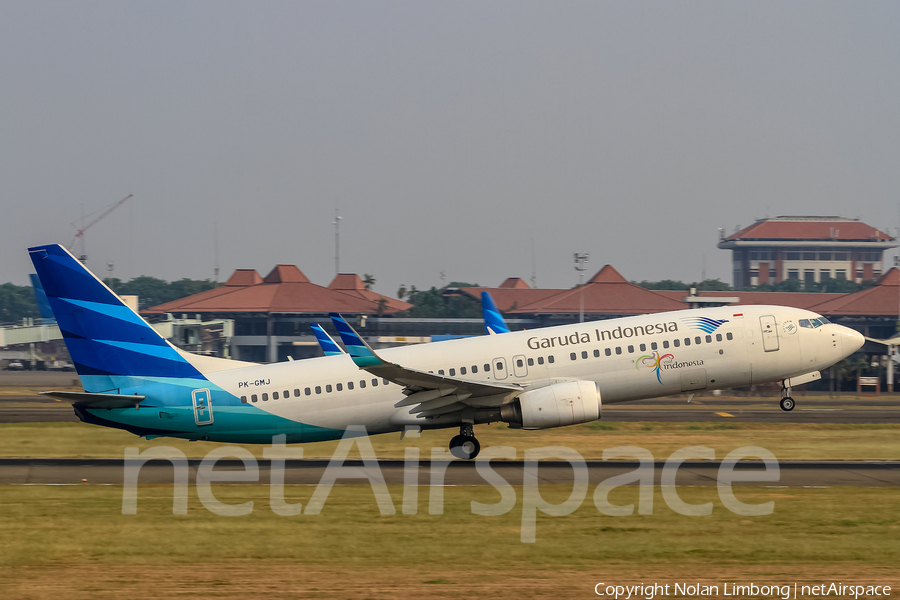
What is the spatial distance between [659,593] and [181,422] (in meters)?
19.1

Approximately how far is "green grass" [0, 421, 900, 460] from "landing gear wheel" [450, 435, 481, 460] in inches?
82.7

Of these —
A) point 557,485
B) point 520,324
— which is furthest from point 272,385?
point 520,324

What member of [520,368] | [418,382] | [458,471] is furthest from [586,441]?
[418,382]

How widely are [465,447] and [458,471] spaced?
2124 millimetres

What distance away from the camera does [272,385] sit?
29.8 meters

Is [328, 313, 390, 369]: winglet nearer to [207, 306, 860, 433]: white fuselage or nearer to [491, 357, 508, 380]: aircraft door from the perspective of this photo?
[207, 306, 860, 433]: white fuselage

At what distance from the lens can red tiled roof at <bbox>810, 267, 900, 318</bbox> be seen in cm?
11181

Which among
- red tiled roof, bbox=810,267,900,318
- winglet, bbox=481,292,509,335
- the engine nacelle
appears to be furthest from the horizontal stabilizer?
red tiled roof, bbox=810,267,900,318

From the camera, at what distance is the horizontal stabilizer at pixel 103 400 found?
26969mm

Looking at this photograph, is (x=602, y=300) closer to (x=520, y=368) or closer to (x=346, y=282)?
(x=346, y=282)

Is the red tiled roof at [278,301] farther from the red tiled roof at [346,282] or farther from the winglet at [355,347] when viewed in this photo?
the winglet at [355,347]

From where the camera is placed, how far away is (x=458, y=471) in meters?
28.5

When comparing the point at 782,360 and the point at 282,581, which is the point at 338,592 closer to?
the point at 282,581

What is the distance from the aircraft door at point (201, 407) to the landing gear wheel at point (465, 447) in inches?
329
